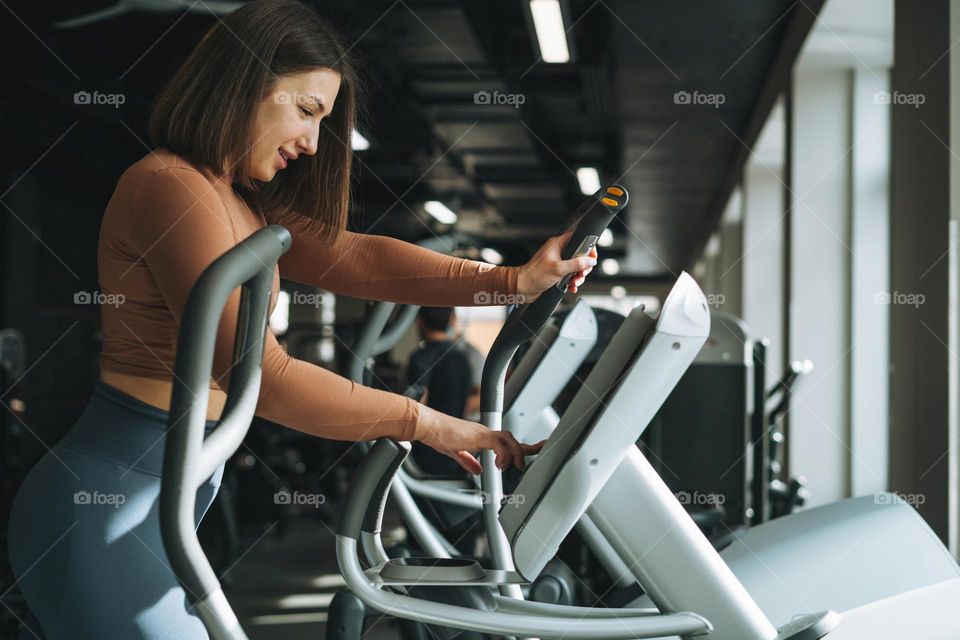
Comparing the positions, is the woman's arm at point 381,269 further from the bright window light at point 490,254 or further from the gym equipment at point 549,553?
the bright window light at point 490,254

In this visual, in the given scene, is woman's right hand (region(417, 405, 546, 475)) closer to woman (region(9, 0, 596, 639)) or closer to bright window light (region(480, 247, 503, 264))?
woman (region(9, 0, 596, 639))

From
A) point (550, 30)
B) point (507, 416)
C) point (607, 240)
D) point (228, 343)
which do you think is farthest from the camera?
point (607, 240)

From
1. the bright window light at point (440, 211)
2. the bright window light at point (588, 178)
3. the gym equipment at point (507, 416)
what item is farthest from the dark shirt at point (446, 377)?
the bright window light at point (440, 211)

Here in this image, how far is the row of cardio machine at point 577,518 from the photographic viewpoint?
0.78 m

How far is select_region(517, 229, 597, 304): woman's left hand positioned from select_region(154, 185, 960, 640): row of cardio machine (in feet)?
0.07

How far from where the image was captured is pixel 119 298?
3.30ft

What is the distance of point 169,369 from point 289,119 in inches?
12.8

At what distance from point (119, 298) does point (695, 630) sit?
2.55ft

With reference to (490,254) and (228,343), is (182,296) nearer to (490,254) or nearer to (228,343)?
(228,343)

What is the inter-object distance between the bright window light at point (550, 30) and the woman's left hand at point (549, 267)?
3.28 metres

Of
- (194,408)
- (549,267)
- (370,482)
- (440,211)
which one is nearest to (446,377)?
(549,267)

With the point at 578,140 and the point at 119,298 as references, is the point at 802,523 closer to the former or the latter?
the point at 119,298

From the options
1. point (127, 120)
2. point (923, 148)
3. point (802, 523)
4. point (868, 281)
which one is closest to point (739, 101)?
point (868, 281)

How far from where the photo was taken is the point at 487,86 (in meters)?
6.15
